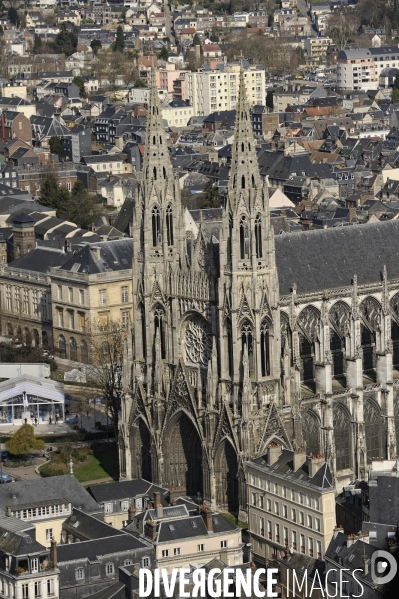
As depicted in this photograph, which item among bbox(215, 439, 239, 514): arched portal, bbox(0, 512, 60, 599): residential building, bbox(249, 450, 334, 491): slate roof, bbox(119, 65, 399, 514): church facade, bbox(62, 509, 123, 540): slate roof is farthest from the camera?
bbox(215, 439, 239, 514): arched portal

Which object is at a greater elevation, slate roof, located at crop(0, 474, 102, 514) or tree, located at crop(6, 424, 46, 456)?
slate roof, located at crop(0, 474, 102, 514)

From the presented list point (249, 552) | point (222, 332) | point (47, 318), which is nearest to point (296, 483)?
point (249, 552)

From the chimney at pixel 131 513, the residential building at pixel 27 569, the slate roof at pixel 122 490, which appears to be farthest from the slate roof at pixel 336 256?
the residential building at pixel 27 569

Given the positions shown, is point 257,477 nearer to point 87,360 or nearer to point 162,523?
point 162,523

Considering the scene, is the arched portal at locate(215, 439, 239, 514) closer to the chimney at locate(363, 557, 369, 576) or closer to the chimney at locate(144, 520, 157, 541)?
the chimney at locate(144, 520, 157, 541)

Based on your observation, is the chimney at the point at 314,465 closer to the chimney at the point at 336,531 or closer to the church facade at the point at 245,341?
the chimney at the point at 336,531

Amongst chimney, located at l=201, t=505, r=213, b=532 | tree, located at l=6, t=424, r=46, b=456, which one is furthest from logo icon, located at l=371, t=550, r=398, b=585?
tree, located at l=6, t=424, r=46, b=456
